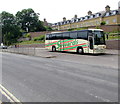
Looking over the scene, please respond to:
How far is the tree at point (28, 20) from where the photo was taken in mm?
74125

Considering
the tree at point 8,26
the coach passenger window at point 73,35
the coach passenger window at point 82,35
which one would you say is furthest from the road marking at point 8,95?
the tree at point 8,26

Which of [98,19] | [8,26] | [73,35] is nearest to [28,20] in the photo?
[8,26]

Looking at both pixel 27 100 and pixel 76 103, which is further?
pixel 27 100

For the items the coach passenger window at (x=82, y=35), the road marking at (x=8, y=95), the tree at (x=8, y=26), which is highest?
the tree at (x=8, y=26)

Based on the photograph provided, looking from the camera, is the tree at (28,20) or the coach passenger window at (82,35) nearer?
the coach passenger window at (82,35)

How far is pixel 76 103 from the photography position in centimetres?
430

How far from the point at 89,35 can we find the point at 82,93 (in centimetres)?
1385

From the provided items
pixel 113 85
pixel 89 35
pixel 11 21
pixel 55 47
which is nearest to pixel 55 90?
pixel 113 85

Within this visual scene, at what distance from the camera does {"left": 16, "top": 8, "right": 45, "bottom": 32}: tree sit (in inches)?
2918

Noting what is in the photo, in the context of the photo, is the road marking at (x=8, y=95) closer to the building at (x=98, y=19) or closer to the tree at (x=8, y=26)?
the building at (x=98, y=19)

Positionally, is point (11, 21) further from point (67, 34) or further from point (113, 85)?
point (113, 85)

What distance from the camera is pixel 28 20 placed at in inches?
2923

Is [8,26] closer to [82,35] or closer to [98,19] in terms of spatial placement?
[98,19]

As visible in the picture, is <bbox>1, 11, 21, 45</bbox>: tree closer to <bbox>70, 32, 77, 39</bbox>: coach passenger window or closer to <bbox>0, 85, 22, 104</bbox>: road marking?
<bbox>70, 32, 77, 39</bbox>: coach passenger window
